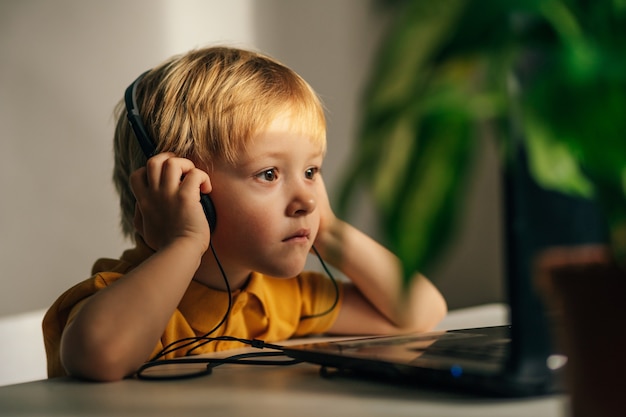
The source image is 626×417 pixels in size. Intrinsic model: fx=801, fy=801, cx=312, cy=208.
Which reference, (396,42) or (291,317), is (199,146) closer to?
(291,317)

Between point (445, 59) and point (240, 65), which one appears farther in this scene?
point (240, 65)

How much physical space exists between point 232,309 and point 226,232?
0.36ft

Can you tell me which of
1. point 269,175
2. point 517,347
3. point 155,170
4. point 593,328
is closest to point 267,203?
point 269,175

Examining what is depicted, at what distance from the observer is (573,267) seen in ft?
1.30

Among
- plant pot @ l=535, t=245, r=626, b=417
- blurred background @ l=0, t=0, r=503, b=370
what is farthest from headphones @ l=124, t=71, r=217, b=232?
plant pot @ l=535, t=245, r=626, b=417

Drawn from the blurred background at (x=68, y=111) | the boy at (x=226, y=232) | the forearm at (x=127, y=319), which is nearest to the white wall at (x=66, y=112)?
the blurred background at (x=68, y=111)

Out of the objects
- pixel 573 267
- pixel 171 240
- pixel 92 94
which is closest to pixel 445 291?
pixel 92 94

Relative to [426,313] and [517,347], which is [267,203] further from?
[517,347]

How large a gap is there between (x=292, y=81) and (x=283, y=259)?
10.7 inches

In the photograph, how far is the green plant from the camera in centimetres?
33

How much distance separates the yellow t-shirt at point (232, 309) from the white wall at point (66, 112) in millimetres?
547

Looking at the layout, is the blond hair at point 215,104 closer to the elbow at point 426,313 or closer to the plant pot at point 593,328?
the elbow at point 426,313

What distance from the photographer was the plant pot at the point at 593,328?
1.26 ft

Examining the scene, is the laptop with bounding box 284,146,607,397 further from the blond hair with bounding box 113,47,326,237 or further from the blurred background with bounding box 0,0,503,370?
the blurred background with bounding box 0,0,503,370
